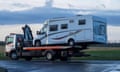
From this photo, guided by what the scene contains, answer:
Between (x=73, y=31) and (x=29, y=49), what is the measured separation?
15.6 feet

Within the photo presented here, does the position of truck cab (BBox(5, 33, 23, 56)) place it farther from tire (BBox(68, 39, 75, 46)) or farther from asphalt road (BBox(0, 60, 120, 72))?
asphalt road (BBox(0, 60, 120, 72))

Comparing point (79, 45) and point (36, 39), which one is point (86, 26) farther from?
point (36, 39)

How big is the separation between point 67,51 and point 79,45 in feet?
4.03

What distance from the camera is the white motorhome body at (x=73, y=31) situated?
126 feet

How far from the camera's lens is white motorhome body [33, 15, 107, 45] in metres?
38.4

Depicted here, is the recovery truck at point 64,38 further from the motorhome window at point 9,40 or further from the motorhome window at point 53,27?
the motorhome window at point 9,40

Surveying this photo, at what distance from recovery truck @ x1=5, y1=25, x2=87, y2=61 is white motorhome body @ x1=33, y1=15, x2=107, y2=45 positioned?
29.2 inches

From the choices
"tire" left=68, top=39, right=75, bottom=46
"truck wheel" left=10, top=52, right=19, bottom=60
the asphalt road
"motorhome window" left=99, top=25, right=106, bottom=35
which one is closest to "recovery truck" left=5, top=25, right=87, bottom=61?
"truck wheel" left=10, top=52, right=19, bottom=60

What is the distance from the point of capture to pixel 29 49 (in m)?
41.7

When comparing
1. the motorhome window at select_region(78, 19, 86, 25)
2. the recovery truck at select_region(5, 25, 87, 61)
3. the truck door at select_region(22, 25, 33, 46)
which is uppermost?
the motorhome window at select_region(78, 19, 86, 25)

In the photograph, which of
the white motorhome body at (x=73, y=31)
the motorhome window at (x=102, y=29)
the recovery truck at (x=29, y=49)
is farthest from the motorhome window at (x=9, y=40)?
the motorhome window at (x=102, y=29)

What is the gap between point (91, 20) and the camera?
125 feet

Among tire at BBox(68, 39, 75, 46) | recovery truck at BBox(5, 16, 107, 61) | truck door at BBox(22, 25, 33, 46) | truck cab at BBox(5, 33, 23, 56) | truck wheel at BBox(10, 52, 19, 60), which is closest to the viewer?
recovery truck at BBox(5, 16, 107, 61)

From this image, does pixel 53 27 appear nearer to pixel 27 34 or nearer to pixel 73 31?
pixel 73 31
